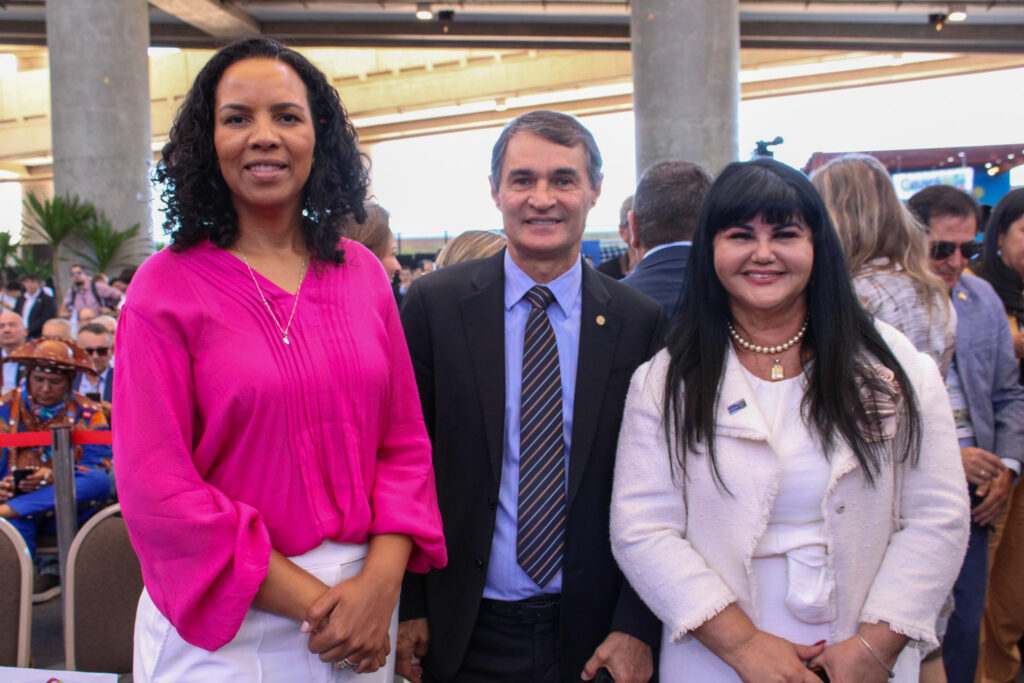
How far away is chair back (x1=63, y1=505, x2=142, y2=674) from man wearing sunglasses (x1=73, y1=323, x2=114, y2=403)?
334 cm

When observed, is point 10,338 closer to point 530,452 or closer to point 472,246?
point 472,246

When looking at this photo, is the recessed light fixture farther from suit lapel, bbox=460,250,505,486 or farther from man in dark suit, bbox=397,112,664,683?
suit lapel, bbox=460,250,505,486

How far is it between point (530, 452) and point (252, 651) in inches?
27.8

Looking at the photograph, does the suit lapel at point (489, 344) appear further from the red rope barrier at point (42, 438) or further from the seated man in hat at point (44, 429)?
the seated man in hat at point (44, 429)

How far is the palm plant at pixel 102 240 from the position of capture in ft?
37.5

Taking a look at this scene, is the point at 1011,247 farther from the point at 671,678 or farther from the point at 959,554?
the point at 671,678

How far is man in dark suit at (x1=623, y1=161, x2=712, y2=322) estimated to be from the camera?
261 cm

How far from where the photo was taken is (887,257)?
8.05ft

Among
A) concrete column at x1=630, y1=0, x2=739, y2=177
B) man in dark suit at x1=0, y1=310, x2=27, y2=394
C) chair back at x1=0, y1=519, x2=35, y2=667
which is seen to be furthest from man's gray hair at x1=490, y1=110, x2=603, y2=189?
concrete column at x1=630, y1=0, x2=739, y2=177

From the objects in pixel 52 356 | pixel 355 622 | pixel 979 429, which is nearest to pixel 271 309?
pixel 355 622

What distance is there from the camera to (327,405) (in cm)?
145

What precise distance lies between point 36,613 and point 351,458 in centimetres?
383

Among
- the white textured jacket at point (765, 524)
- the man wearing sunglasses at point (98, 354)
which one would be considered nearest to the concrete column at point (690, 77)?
the man wearing sunglasses at point (98, 354)

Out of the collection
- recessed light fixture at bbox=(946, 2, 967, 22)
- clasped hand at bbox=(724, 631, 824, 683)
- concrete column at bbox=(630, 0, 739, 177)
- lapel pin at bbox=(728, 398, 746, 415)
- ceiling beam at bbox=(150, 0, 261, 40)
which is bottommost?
clasped hand at bbox=(724, 631, 824, 683)
